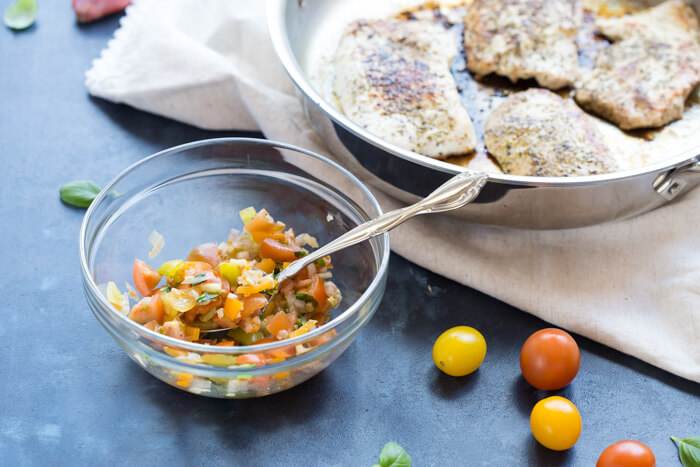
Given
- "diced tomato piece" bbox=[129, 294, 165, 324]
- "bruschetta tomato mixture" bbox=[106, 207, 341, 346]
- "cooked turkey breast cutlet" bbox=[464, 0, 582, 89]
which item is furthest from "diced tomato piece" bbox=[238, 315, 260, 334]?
"cooked turkey breast cutlet" bbox=[464, 0, 582, 89]

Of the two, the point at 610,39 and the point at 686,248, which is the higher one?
the point at 610,39

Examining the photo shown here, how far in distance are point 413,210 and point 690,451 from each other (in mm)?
988

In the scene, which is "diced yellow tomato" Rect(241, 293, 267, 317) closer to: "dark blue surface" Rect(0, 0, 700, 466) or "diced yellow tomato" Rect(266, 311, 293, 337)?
"diced yellow tomato" Rect(266, 311, 293, 337)

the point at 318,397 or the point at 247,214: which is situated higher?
the point at 247,214

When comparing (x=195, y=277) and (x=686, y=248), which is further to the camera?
(x=686, y=248)

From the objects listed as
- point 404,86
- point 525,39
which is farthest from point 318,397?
point 525,39

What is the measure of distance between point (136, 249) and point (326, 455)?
0.85 m

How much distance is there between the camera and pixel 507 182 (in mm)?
2055

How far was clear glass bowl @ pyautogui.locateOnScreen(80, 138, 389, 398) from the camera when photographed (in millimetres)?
1765

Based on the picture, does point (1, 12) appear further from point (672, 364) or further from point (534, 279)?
point (672, 364)

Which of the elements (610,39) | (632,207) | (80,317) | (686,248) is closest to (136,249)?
(80,317)

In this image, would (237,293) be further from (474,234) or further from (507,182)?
(474,234)

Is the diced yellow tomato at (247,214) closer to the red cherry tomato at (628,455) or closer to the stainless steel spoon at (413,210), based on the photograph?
the stainless steel spoon at (413,210)

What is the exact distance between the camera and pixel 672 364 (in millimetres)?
2129
